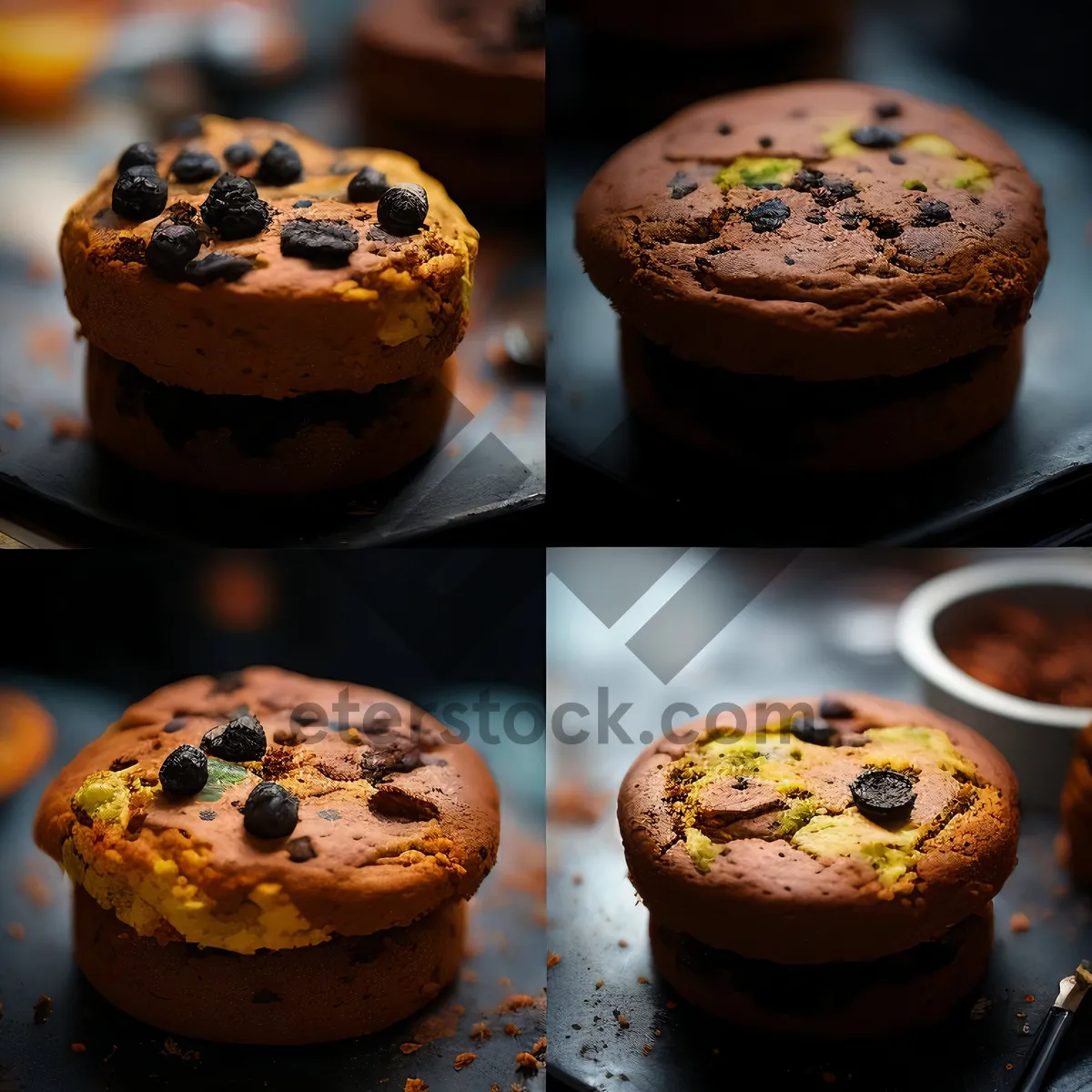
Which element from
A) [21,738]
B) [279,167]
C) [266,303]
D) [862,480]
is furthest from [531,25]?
[21,738]

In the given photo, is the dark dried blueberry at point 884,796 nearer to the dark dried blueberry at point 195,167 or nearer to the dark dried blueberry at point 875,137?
the dark dried blueberry at point 875,137

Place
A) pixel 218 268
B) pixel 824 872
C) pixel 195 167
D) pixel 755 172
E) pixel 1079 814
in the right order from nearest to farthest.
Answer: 1. pixel 218 268
2. pixel 824 872
3. pixel 195 167
4. pixel 755 172
5. pixel 1079 814

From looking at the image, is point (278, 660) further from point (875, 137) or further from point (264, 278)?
point (875, 137)

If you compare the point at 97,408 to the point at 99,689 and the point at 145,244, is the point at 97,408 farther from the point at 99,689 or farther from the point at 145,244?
the point at 99,689

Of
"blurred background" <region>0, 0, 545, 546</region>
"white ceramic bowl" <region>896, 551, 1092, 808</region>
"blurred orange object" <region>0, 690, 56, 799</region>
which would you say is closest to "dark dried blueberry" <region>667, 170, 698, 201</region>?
"blurred background" <region>0, 0, 545, 546</region>

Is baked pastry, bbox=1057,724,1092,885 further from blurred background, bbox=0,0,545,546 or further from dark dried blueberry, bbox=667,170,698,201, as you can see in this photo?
dark dried blueberry, bbox=667,170,698,201

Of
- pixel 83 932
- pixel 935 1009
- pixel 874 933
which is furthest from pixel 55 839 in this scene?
pixel 935 1009
